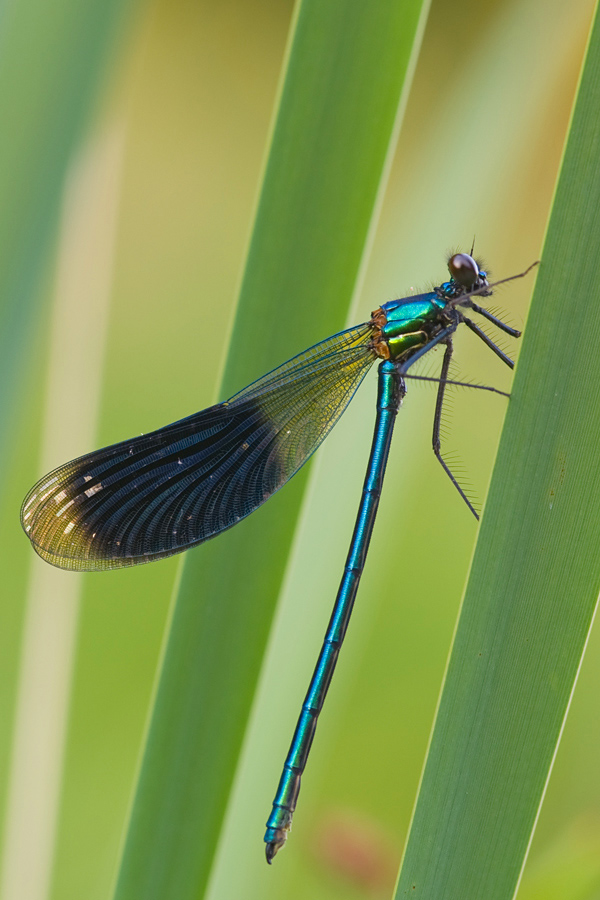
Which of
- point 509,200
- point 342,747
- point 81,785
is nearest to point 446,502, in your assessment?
point 342,747

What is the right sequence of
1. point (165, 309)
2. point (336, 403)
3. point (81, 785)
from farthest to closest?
point (165, 309)
point (81, 785)
point (336, 403)

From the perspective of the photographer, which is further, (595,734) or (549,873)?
(595,734)

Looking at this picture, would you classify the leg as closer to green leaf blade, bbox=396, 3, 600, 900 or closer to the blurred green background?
the blurred green background

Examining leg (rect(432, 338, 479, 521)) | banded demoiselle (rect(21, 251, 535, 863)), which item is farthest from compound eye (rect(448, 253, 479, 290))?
leg (rect(432, 338, 479, 521))

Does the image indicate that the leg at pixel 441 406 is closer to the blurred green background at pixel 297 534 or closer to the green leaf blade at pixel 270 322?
the blurred green background at pixel 297 534

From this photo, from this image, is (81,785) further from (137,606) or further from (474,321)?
(474,321)

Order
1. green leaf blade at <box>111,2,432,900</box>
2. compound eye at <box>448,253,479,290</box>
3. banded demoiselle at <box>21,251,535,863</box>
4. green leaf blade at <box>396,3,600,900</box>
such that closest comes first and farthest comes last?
green leaf blade at <box>396,3,600,900</box>, green leaf blade at <box>111,2,432,900</box>, banded demoiselle at <box>21,251,535,863</box>, compound eye at <box>448,253,479,290</box>
